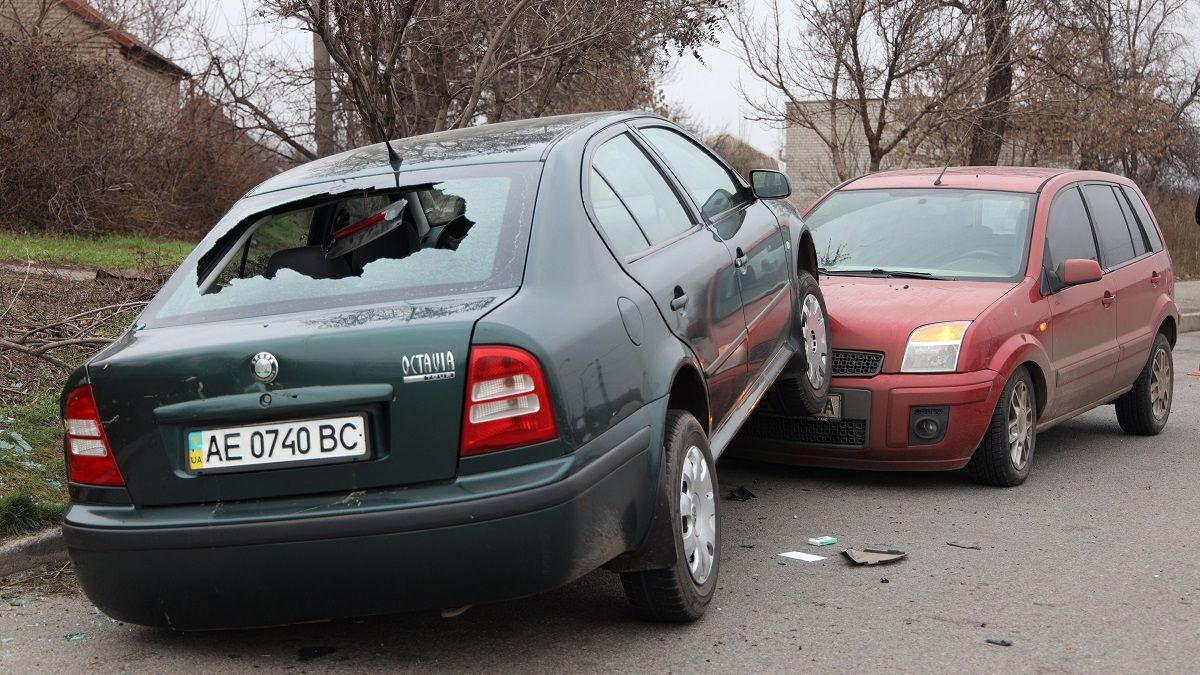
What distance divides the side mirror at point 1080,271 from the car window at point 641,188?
8.88ft

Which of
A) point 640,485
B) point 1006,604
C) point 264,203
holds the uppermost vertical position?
point 264,203

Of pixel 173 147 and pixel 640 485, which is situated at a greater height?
pixel 173 147

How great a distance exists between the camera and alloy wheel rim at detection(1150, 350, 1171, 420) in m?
8.30

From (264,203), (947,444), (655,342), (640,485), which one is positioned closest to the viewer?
(640,485)

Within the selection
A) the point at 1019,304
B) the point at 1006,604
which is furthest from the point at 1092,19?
the point at 1006,604

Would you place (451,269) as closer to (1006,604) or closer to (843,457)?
(1006,604)

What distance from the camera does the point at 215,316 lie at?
3951 mm

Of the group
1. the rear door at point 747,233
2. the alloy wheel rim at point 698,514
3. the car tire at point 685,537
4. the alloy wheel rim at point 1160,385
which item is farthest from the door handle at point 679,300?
the alloy wheel rim at point 1160,385

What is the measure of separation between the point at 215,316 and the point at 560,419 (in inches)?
45.8

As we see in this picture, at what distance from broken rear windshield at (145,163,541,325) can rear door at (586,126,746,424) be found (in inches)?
14.8

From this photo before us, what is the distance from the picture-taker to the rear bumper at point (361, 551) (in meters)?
3.49

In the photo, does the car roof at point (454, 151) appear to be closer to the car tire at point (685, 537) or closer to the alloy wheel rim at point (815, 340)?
the car tire at point (685, 537)

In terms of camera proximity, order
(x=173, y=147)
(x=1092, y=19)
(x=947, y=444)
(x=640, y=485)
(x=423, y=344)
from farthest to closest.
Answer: (x=1092, y=19) < (x=173, y=147) < (x=947, y=444) < (x=640, y=485) < (x=423, y=344)

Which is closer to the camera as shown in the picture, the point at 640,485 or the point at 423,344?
the point at 423,344
